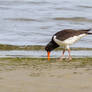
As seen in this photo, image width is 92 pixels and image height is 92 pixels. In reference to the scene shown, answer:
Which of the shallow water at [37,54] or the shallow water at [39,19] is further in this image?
the shallow water at [39,19]

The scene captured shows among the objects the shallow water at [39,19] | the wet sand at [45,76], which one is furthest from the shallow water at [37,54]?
the wet sand at [45,76]

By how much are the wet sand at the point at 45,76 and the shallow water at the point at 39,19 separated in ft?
11.5

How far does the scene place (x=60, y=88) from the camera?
21.5ft

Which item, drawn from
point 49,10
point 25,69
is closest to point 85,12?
point 49,10

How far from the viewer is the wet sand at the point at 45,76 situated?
6547mm

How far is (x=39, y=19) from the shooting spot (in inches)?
674

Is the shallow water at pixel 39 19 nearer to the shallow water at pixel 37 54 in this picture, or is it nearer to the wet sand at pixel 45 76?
the shallow water at pixel 37 54

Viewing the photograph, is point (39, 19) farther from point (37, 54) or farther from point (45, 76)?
point (45, 76)

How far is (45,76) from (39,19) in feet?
32.6

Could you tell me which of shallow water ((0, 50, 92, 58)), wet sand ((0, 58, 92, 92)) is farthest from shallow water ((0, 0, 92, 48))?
wet sand ((0, 58, 92, 92))

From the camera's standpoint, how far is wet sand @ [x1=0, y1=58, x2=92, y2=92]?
21.5ft

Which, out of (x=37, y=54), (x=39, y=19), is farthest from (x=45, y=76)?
(x=39, y=19)

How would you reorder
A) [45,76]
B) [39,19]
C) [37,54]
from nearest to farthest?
[45,76] → [37,54] → [39,19]

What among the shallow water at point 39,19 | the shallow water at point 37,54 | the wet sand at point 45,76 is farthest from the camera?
the shallow water at point 39,19
